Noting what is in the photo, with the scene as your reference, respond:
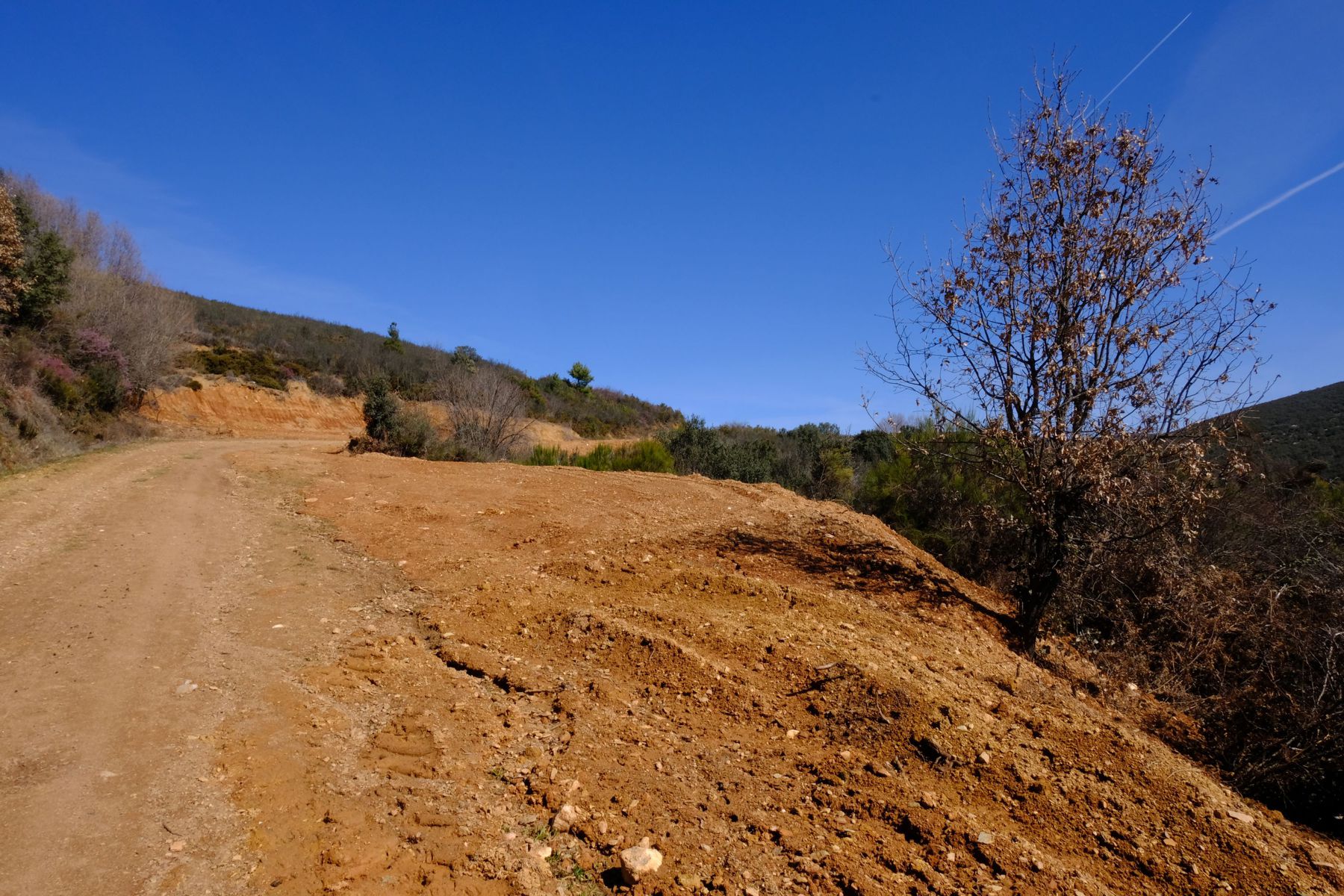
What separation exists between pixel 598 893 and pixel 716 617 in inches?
117

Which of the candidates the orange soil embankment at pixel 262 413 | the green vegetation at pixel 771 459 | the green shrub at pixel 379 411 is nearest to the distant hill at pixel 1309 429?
the green vegetation at pixel 771 459

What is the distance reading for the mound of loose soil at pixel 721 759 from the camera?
2822mm

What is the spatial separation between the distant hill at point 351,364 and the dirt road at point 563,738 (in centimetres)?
2668

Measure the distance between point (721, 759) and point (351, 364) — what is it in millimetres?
38340

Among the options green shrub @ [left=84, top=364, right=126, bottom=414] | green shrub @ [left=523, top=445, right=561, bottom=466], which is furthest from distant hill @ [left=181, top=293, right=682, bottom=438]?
green shrub @ [left=523, top=445, right=561, bottom=466]

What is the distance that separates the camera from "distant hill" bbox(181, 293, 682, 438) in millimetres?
33281

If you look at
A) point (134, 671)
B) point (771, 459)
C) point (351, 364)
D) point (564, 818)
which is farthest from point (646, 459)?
point (351, 364)

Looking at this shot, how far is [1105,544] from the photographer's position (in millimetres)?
5793

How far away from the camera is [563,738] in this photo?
12.3ft

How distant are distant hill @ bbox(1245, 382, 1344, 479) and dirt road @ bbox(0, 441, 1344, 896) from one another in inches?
441

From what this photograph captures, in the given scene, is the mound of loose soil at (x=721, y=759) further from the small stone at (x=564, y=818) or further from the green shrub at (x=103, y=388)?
the green shrub at (x=103, y=388)

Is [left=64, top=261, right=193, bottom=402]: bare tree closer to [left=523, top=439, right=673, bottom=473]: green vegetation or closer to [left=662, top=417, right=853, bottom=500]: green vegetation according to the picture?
[left=523, top=439, right=673, bottom=473]: green vegetation

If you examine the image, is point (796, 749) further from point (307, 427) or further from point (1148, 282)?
point (307, 427)

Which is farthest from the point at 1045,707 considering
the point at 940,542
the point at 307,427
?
the point at 307,427
